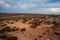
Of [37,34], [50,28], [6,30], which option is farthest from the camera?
[6,30]

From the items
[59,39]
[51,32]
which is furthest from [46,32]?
[59,39]

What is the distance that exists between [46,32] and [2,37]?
6515mm

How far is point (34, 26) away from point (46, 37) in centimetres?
680

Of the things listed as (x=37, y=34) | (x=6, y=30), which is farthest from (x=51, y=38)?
(x=6, y=30)

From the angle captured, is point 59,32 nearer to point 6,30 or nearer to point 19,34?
point 19,34

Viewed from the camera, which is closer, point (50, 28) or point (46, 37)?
point (46, 37)

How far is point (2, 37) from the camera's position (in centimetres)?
2550

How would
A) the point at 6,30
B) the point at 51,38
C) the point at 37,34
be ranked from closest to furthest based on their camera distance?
the point at 51,38 → the point at 37,34 → the point at 6,30

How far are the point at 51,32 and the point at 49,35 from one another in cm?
127

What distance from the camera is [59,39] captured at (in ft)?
81.6

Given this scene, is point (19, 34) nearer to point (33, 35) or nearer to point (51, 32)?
point (33, 35)

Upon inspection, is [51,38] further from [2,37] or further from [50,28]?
[2,37]

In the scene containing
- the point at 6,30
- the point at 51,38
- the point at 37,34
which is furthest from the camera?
the point at 6,30

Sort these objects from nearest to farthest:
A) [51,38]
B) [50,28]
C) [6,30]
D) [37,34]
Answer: [51,38]
[37,34]
[50,28]
[6,30]
